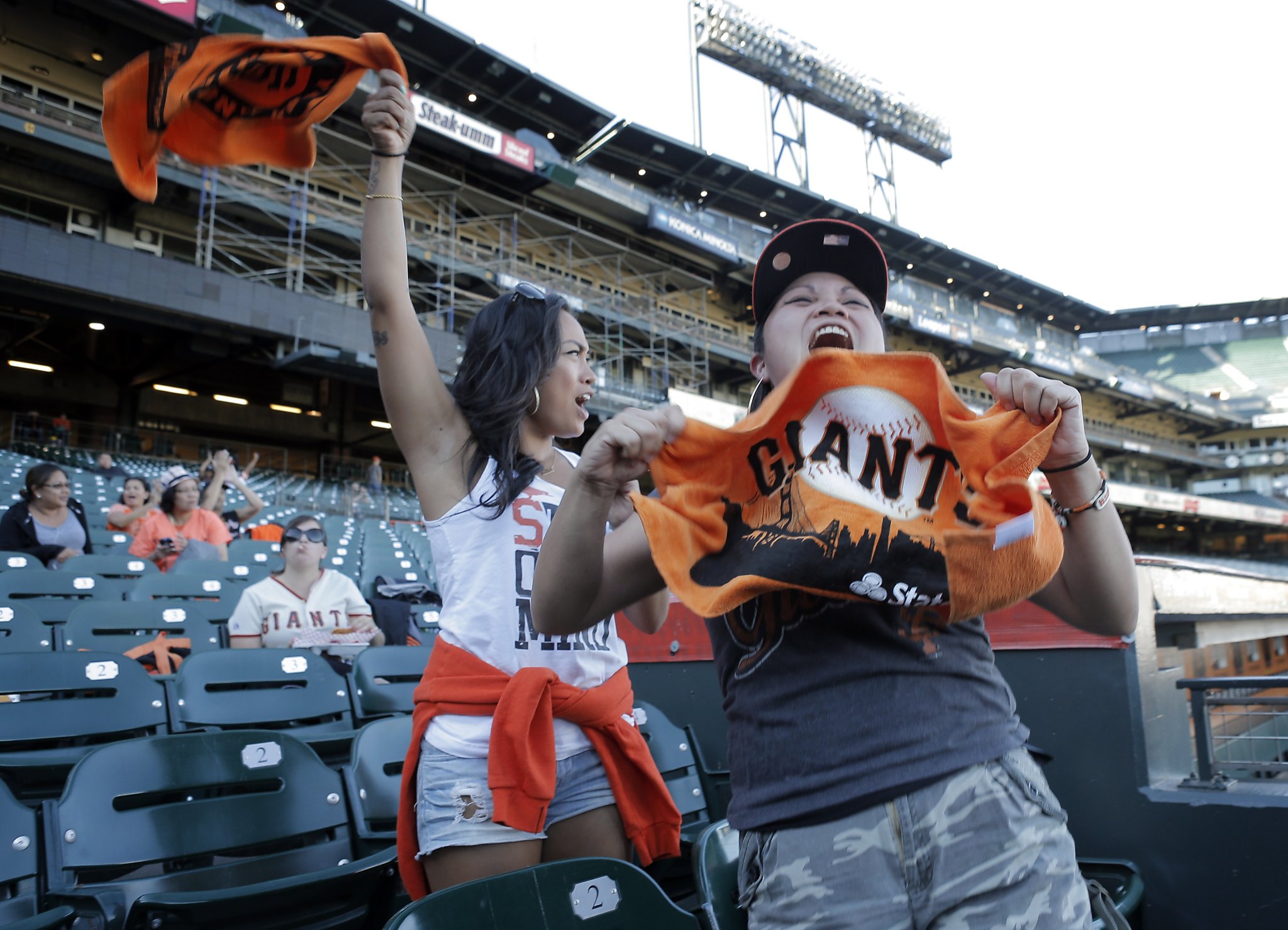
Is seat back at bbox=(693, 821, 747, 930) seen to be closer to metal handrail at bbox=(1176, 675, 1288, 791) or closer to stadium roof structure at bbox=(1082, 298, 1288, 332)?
metal handrail at bbox=(1176, 675, 1288, 791)

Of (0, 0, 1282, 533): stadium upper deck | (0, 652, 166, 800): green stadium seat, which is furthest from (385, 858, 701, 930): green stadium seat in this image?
(0, 0, 1282, 533): stadium upper deck

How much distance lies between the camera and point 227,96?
159cm

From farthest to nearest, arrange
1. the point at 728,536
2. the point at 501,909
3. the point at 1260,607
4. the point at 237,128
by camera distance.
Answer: the point at 1260,607 → the point at 237,128 → the point at 501,909 → the point at 728,536

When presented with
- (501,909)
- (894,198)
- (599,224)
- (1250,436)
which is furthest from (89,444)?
(1250,436)

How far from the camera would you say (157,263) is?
16.2 m

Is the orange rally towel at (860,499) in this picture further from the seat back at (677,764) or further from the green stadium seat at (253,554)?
the green stadium seat at (253,554)

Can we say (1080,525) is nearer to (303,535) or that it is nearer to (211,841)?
(211,841)

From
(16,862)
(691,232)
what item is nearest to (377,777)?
(16,862)

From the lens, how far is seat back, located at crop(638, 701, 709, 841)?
2.94 metres

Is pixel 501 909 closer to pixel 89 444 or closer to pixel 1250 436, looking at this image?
pixel 89 444

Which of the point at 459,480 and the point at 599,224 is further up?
the point at 599,224

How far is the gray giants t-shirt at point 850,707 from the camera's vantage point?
912 millimetres

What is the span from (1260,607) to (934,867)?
4.93 metres

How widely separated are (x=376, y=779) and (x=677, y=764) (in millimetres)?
1096
